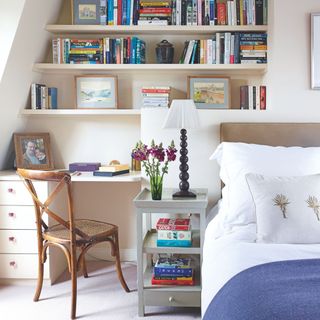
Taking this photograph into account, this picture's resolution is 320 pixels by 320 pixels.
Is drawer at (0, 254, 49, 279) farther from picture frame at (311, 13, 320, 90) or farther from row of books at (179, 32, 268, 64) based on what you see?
picture frame at (311, 13, 320, 90)

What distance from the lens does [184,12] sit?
3449 millimetres

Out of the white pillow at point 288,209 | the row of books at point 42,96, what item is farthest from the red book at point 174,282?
the row of books at point 42,96

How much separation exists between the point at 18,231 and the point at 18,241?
70mm

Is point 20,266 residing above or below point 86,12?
below

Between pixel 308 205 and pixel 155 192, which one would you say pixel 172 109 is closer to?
pixel 155 192

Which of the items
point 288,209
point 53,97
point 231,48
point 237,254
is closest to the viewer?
point 237,254

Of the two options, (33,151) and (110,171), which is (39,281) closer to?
(110,171)

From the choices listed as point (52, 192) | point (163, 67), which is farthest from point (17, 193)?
point (163, 67)

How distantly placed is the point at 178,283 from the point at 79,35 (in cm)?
207

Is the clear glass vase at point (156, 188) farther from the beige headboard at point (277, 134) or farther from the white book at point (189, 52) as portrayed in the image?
the white book at point (189, 52)

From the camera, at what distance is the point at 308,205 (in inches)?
87.9

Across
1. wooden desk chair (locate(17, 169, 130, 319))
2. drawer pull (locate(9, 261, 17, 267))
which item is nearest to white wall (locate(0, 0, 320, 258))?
wooden desk chair (locate(17, 169, 130, 319))

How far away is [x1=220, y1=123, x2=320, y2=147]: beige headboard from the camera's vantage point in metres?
3.16

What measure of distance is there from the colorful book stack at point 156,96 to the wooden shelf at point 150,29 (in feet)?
1.42
